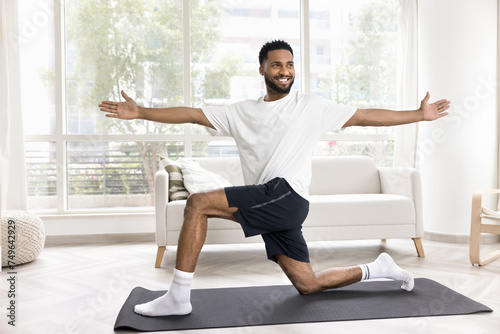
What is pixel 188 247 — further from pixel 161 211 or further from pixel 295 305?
pixel 161 211

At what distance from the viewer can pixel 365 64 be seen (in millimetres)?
5059

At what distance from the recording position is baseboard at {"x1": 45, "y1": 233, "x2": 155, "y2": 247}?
14.8 feet

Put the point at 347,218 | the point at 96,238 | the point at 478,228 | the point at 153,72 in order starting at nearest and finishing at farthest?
1. the point at 478,228
2. the point at 347,218
3. the point at 96,238
4. the point at 153,72

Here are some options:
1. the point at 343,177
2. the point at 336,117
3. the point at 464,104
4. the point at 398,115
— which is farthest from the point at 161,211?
the point at 464,104

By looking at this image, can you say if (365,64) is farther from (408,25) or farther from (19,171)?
(19,171)

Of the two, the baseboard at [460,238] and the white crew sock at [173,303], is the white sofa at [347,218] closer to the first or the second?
the baseboard at [460,238]

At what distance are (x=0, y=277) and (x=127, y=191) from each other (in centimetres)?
173

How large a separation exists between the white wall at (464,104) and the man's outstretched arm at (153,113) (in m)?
2.76

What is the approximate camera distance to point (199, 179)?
12.4 ft

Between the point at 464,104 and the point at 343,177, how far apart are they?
4.11 feet

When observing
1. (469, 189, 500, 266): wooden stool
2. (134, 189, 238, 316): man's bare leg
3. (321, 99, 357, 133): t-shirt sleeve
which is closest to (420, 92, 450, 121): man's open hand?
(321, 99, 357, 133): t-shirt sleeve

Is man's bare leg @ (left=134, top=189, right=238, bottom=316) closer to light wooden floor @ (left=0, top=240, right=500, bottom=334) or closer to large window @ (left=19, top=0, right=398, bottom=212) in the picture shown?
light wooden floor @ (left=0, top=240, right=500, bottom=334)

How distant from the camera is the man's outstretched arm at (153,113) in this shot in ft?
7.64

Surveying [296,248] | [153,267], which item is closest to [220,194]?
[296,248]
